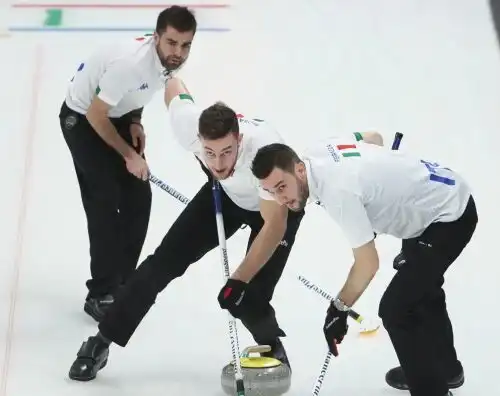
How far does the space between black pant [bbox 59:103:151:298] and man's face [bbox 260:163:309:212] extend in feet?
3.43

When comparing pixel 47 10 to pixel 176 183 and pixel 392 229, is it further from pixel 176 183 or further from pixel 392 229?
pixel 392 229

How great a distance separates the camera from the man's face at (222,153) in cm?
380

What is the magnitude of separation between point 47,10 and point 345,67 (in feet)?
6.45

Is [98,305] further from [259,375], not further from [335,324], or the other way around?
[335,324]

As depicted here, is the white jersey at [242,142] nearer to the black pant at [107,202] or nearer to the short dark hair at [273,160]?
the short dark hair at [273,160]

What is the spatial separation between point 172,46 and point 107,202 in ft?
2.34

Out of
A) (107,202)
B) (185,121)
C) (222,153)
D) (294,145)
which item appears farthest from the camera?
(294,145)

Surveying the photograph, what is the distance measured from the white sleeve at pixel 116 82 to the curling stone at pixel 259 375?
3.45 ft

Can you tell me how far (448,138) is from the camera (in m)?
6.12

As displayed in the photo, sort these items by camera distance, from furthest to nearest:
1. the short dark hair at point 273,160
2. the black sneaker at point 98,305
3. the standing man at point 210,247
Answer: the black sneaker at point 98,305 < the standing man at point 210,247 < the short dark hair at point 273,160

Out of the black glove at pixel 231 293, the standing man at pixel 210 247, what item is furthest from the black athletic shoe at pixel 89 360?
the black glove at pixel 231 293

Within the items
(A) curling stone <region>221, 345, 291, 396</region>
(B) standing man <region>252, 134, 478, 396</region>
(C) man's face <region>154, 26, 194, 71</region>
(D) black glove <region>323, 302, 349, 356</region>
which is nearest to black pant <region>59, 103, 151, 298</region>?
(C) man's face <region>154, 26, 194, 71</region>

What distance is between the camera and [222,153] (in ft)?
12.5

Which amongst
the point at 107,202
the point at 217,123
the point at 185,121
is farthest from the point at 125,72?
the point at 217,123
